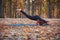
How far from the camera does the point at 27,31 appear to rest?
72.1 inches

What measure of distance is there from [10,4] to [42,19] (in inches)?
18.7

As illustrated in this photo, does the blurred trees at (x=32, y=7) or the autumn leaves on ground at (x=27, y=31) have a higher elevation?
the blurred trees at (x=32, y=7)

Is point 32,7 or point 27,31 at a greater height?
point 32,7

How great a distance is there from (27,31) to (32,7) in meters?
0.33

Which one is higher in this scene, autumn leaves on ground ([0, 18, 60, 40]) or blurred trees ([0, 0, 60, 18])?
blurred trees ([0, 0, 60, 18])

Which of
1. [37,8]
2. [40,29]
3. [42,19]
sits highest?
[37,8]

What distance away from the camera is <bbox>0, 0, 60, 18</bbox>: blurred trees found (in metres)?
1.89

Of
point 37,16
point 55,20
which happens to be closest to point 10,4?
point 37,16

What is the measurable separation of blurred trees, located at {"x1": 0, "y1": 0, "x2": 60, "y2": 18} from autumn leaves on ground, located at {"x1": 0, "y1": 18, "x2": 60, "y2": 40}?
8 centimetres

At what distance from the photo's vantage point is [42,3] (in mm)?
1906

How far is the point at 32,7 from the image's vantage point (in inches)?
74.6

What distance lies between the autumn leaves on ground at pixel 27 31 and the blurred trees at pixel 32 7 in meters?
0.08

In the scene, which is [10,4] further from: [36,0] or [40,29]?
[40,29]

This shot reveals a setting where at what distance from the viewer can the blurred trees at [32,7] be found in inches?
74.4
